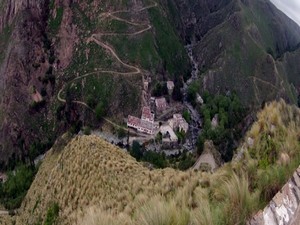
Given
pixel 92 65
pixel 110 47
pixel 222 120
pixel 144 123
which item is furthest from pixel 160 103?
pixel 110 47

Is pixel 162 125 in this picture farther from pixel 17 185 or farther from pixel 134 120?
pixel 17 185

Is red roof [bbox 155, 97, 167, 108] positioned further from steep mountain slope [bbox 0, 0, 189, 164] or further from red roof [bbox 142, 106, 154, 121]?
steep mountain slope [bbox 0, 0, 189, 164]

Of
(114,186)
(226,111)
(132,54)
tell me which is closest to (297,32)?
(226,111)

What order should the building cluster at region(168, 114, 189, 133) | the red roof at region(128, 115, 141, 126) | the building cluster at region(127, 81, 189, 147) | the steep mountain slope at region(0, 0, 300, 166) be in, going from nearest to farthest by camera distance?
the building cluster at region(127, 81, 189, 147)
the red roof at region(128, 115, 141, 126)
the building cluster at region(168, 114, 189, 133)
the steep mountain slope at region(0, 0, 300, 166)

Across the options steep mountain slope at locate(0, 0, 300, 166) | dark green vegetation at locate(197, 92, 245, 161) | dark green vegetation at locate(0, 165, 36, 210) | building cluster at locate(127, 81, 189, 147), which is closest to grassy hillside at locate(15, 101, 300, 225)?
dark green vegetation at locate(0, 165, 36, 210)

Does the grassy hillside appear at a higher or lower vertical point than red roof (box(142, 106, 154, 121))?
higher

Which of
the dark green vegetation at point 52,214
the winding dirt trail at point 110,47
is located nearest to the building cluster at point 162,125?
the winding dirt trail at point 110,47
